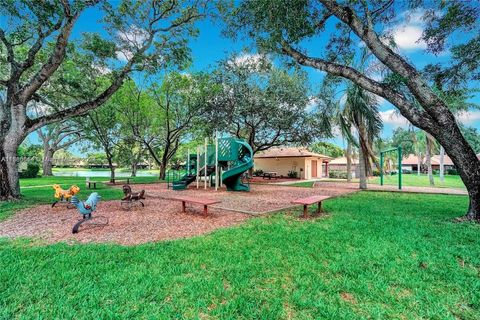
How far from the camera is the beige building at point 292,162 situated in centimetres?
2634

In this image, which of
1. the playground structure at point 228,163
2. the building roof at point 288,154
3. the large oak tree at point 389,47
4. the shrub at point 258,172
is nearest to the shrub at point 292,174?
the building roof at point 288,154

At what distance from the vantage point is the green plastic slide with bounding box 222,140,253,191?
1224cm

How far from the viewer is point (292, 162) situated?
27.2 meters

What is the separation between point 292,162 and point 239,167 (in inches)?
636

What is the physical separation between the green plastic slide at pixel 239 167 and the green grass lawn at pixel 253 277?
7397 millimetres

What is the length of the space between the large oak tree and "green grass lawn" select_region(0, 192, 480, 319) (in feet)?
8.11

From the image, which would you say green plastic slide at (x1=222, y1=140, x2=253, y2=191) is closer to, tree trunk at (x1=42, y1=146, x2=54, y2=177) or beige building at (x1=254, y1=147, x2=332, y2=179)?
beige building at (x1=254, y1=147, x2=332, y2=179)

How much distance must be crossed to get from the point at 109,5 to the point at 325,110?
1181 cm

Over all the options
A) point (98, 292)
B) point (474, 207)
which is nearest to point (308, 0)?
point (474, 207)

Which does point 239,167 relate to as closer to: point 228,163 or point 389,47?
point 228,163

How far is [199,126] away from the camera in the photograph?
2025cm

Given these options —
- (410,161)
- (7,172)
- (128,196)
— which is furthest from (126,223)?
(410,161)

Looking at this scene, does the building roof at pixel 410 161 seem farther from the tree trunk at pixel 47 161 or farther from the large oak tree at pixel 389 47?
the tree trunk at pixel 47 161

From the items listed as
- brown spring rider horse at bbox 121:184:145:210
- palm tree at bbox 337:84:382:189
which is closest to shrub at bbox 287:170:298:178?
palm tree at bbox 337:84:382:189
